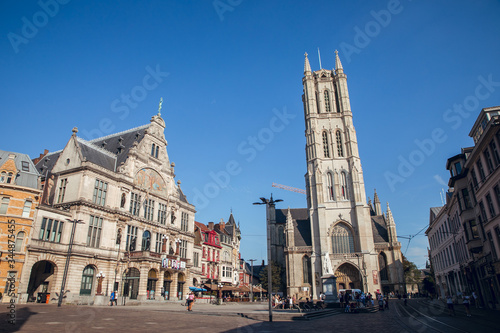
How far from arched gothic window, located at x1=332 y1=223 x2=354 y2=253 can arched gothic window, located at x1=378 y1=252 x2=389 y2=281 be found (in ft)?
24.5

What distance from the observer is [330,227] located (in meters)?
63.7

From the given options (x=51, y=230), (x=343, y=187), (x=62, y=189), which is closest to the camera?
(x=51, y=230)

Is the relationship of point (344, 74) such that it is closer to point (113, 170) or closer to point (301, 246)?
point (301, 246)

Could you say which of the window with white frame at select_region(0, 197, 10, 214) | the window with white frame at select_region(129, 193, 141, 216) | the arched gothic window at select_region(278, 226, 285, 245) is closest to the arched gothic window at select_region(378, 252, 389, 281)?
the arched gothic window at select_region(278, 226, 285, 245)

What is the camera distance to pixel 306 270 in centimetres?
6481

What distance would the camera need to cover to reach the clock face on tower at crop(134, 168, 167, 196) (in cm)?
4288

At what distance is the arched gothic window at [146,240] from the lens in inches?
1635

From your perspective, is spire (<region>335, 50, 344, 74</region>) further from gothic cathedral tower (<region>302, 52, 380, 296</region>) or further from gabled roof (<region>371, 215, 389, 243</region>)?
gabled roof (<region>371, 215, 389, 243</region>)

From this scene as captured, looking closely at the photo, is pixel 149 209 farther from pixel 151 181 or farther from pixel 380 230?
pixel 380 230

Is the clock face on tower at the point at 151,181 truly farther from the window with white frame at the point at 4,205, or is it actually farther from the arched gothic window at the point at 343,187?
the arched gothic window at the point at 343,187

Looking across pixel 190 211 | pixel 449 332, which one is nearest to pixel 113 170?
pixel 190 211

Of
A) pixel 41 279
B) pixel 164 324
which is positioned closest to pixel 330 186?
pixel 41 279

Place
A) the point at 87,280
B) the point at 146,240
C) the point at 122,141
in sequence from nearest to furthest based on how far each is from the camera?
the point at 87,280 → the point at 146,240 → the point at 122,141

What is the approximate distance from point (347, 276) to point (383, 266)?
335 inches
